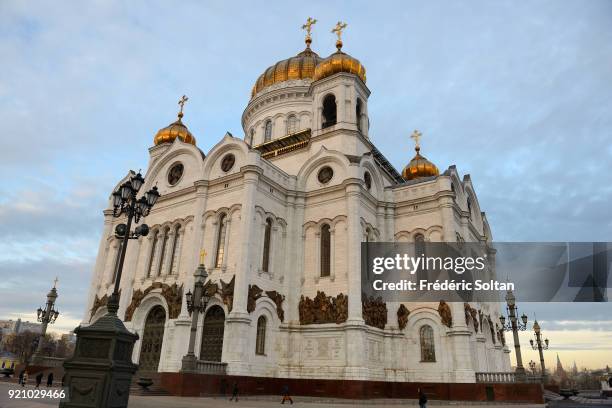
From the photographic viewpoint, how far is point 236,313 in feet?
62.0

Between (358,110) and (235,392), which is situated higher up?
(358,110)

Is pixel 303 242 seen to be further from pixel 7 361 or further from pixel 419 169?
pixel 7 361

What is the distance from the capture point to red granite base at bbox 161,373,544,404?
1672cm

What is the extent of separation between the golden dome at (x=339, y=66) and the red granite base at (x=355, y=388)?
18.3 metres

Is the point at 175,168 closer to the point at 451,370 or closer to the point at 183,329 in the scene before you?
the point at 183,329

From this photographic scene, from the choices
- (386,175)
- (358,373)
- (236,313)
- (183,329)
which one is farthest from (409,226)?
(183,329)

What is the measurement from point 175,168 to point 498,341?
910 inches

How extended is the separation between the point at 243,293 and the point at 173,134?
15585 mm

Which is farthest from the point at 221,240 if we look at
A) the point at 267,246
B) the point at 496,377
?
the point at 496,377

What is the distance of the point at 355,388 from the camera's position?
18.5m

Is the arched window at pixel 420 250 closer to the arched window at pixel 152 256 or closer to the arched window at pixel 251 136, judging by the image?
the arched window at pixel 152 256

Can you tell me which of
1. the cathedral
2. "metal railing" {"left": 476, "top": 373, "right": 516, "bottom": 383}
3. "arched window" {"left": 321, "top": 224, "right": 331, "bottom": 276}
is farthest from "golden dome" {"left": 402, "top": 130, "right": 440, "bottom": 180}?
"metal railing" {"left": 476, "top": 373, "right": 516, "bottom": 383}

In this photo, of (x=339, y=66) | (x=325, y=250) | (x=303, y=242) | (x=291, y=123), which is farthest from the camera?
(x=291, y=123)

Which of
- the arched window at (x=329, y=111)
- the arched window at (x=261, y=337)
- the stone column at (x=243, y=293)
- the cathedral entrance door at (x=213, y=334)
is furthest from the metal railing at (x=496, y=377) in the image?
the arched window at (x=329, y=111)
